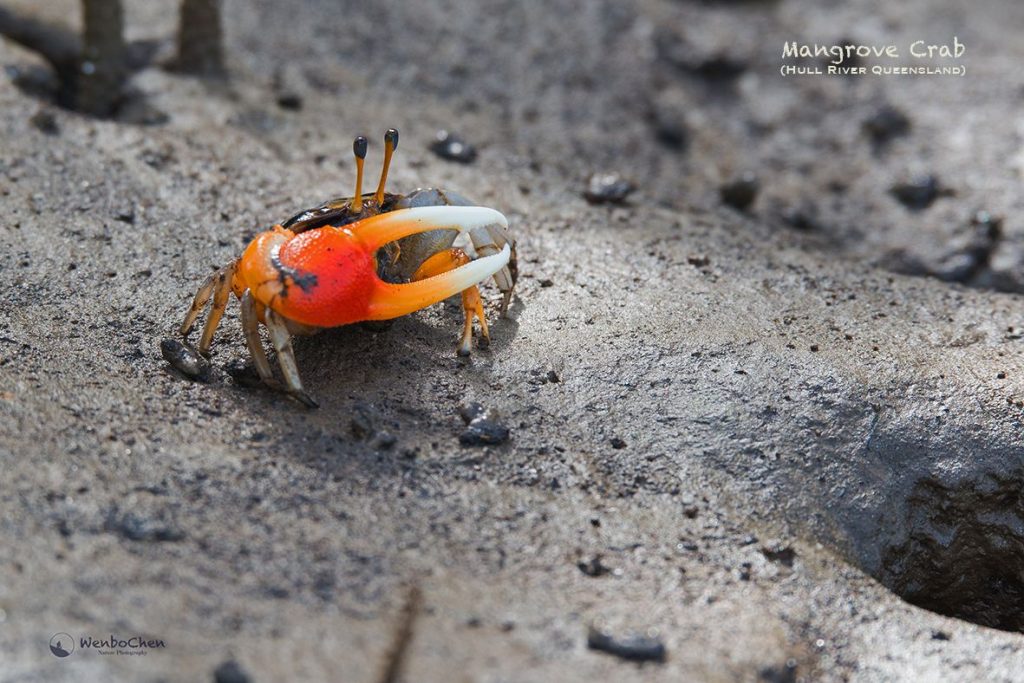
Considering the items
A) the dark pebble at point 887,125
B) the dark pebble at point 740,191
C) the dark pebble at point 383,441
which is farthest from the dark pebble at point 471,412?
the dark pebble at point 887,125

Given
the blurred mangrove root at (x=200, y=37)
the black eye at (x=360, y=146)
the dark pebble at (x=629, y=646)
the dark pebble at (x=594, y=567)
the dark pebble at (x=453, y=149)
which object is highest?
the blurred mangrove root at (x=200, y=37)

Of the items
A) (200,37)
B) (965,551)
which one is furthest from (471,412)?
(200,37)

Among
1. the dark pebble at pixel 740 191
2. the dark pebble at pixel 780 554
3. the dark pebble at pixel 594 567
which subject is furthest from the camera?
the dark pebble at pixel 740 191

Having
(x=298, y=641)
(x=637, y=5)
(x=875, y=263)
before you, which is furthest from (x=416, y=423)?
(x=637, y=5)

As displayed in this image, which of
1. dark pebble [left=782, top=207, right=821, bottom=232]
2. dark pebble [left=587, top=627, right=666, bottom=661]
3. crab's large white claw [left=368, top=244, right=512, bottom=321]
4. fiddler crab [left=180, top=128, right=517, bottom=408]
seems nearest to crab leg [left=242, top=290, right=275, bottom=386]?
fiddler crab [left=180, top=128, right=517, bottom=408]

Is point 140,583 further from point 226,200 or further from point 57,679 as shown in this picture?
point 226,200

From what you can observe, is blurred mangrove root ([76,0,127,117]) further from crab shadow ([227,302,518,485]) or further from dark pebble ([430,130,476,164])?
crab shadow ([227,302,518,485])

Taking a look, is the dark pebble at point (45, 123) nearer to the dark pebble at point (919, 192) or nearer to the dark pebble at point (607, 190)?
the dark pebble at point (607, 190)
